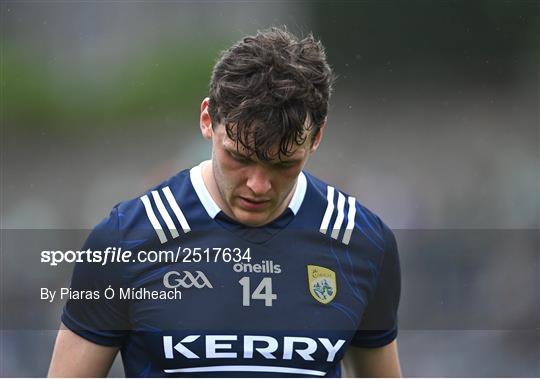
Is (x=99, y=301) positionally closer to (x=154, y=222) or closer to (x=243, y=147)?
(x=154, y=222)

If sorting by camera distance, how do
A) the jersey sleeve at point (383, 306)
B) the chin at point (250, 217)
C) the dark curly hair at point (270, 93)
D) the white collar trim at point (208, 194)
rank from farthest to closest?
the jersey sleeve at point (383, 306), the white collar trim at point (208, 194), the chin at point (250, 217), the dark curly hair at point (270, 93)

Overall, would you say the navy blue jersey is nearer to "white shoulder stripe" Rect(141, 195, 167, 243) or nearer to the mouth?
"white shoulder stripe" Rect(141, 195, 167, 243)

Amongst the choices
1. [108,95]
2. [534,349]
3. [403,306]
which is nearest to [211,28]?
[108,95]

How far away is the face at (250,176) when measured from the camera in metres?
2.10

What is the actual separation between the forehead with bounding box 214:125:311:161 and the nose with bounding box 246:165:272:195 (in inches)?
2.2

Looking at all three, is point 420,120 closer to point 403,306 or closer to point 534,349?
point 403,306

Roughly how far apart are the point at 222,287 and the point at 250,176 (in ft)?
1.27

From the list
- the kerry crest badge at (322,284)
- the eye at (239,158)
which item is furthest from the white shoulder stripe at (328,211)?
the eye at (239,158)

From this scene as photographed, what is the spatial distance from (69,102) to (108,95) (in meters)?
0.30

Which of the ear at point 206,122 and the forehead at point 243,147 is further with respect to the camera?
the ear at point 206,122

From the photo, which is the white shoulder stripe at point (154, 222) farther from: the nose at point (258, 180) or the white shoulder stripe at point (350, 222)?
the white shoulder stripe at point (350, 222)

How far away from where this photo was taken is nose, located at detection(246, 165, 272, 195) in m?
2.11

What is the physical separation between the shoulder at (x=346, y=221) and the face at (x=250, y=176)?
0.19 meters

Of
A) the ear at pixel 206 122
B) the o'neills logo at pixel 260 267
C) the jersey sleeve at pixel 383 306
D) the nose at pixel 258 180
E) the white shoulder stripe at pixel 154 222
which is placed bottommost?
the jersey sleeve at pixel 383 306
